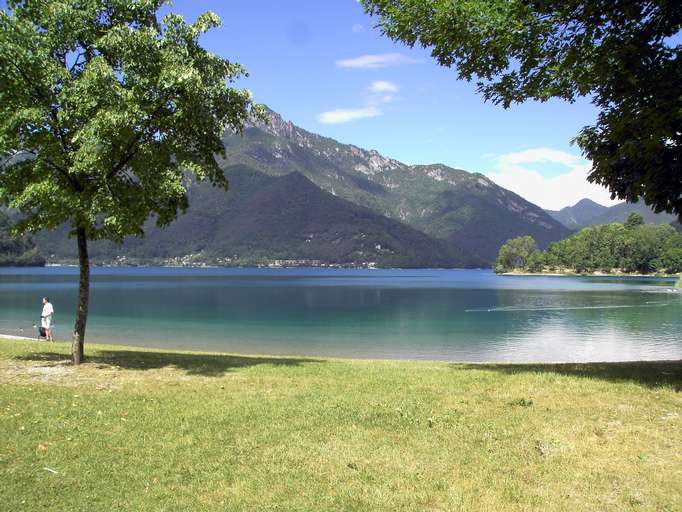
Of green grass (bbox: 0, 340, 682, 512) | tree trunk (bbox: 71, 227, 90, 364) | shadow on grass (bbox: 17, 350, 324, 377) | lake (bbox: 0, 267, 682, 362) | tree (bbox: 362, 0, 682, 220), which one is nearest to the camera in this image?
green grass (bbox: 0, 340, 682, 512)

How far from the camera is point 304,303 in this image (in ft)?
290

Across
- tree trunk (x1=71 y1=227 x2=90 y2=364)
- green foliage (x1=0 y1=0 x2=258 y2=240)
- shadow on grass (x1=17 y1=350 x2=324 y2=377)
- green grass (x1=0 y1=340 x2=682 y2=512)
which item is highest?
green foliage (x1=0 y1=0 x2=258 y2=240)

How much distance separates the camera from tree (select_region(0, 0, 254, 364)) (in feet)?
50.7

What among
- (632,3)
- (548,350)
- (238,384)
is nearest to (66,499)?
(238,384)

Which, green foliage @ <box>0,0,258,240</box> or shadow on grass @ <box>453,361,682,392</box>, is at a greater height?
green foliage @ <box>0,0,258,240</box>

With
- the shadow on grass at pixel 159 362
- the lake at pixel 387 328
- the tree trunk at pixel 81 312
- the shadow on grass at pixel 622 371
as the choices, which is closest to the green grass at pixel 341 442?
the shadow on grass at pixel 622 371

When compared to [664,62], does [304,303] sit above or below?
below

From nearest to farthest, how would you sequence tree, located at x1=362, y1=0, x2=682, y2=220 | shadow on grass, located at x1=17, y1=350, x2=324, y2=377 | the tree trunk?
tree, located at x1=362, y1=0, x2=682, y2=220, the tree trunk, shadow on grass, located at x1=17, y1=350, x2=324, y2=377

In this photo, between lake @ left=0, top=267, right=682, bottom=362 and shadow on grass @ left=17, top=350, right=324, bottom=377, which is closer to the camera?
shadow on grass @ left=17, top=350, right=324, bottom=377

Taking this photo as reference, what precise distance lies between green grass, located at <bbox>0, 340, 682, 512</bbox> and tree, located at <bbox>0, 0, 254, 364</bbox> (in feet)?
17.7

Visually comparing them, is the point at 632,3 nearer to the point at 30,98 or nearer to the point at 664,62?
the point at 664,62

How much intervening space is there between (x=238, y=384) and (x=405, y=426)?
6.18 metres

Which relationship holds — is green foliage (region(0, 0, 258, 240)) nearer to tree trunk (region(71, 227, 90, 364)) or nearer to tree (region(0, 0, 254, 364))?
tree (region(0, 0, 254, 364))

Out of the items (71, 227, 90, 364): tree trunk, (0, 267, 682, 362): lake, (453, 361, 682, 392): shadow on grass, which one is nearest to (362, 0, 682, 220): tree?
(453, 361, 682, 392): shadow on grass
